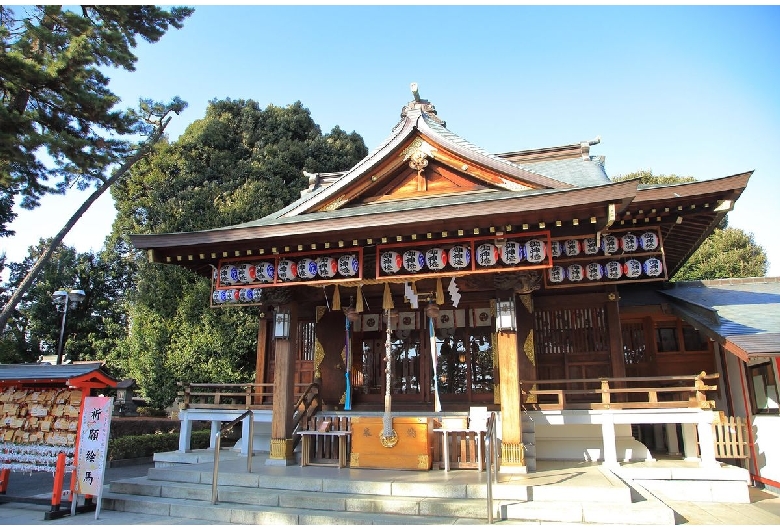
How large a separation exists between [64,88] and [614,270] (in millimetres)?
16856

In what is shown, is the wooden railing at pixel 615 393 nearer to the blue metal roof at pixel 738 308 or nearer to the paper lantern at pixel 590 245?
the blue metal roof at pixel 738 308

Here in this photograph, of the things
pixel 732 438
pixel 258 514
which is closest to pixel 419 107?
pixel 258 514

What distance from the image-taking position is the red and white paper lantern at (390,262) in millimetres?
10312

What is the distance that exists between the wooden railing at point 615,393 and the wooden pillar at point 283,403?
204 inches

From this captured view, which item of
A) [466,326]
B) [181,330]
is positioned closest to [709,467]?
[466,326]

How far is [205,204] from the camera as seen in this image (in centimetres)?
2586

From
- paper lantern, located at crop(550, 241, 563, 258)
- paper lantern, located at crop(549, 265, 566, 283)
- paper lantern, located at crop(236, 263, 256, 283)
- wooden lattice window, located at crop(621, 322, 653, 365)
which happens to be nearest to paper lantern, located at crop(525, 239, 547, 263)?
paper lantern, located at crop(550, 241, 563, 258)

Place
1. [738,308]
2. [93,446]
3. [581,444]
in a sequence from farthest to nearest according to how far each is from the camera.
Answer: [738,308]
[581,444]
[93,446]

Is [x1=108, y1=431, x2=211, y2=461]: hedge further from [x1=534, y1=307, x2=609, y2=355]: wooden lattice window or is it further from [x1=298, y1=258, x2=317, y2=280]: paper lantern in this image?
[x1=534, y1=307, x2=609, y2=355]: wooden lattice window

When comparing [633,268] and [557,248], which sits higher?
[557,248]

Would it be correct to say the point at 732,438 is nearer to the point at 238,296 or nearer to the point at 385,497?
the point at 385,497

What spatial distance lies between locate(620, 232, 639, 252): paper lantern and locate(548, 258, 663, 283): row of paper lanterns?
0.74 m

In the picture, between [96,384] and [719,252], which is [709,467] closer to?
[96,384]

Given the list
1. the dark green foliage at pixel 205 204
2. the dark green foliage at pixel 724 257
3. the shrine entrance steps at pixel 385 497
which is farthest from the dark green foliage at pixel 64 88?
the dark green foliage at pixel 724 257
